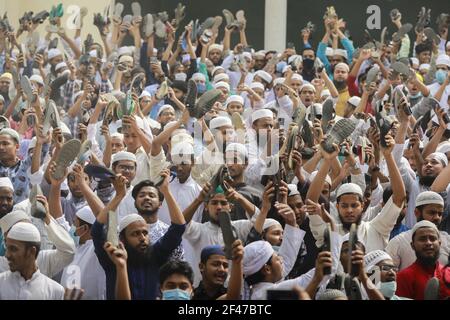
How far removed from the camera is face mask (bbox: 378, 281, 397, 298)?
6582 millimetres

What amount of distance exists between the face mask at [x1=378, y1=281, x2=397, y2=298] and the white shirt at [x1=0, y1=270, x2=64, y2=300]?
1.82m

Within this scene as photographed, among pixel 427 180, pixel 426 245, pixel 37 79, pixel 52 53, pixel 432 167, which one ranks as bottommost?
pixel 426 245

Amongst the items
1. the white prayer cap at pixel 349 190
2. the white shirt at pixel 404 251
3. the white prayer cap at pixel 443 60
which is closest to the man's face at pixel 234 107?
the white prayer cap at pixel 443 60

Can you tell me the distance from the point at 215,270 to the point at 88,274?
3.15 feet

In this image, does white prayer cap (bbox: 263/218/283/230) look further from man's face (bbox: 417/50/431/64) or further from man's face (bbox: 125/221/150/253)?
man's face (bbox: 417/50/431/64)

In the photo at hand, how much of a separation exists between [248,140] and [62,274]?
9.73 ft

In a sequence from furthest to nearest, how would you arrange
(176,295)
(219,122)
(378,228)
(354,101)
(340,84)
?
1. (340,84)
2. (354,101)
3. (219,122)
4. (378,228)
5. (176,295)

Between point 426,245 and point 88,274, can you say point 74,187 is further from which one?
point 426,245

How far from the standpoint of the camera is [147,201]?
24.5 ft

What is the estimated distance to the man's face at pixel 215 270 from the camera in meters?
6.52

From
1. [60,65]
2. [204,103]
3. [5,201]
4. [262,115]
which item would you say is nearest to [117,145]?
[204,103]

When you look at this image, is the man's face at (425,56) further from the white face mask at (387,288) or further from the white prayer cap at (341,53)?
the white face mask at (387,288)

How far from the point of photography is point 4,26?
48.0ft
